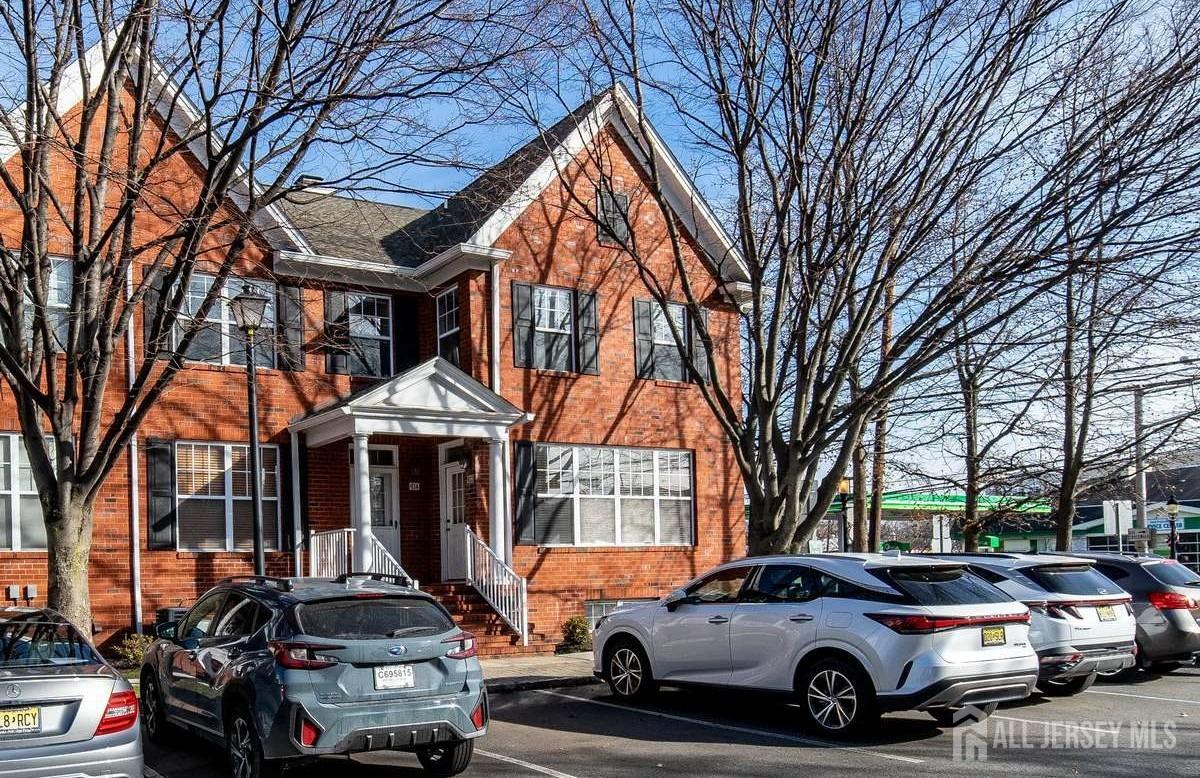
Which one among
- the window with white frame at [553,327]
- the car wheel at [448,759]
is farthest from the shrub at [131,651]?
the car wheel at [448,759]

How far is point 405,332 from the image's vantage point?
67.2ft

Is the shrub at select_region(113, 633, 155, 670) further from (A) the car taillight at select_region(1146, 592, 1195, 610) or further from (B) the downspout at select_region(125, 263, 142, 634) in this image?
(A) the car taillight at select_region(1146, 592, 1195, 610)

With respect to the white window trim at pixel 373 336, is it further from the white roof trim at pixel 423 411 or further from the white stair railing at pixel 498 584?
the white stair railing at pixel 498 584

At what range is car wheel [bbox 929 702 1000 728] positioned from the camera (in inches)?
396

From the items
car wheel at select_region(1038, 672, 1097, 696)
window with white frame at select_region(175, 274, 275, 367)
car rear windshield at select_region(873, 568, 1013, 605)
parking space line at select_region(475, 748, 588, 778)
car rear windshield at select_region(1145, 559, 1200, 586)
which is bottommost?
car wheel at select_region(1038, 672, 1097, 696)

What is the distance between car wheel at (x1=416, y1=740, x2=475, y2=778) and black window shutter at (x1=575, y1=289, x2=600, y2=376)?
484 inches

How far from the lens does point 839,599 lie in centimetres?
1007

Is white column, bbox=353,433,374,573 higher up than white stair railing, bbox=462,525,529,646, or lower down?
higher up

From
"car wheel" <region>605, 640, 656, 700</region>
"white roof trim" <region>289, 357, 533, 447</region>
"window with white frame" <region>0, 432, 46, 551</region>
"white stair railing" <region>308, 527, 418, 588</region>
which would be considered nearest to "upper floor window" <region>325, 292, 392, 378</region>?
"white roof trim" <region>289, 357, 533, 447</region>

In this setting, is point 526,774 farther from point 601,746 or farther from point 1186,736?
point 1186,736

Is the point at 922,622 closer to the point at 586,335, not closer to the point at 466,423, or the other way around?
the point at 466,423

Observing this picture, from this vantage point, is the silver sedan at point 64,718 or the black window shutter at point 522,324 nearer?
the silver sedan at point 64,718

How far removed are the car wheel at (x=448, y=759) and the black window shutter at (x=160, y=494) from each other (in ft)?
32.8

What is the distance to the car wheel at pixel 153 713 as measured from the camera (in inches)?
394
